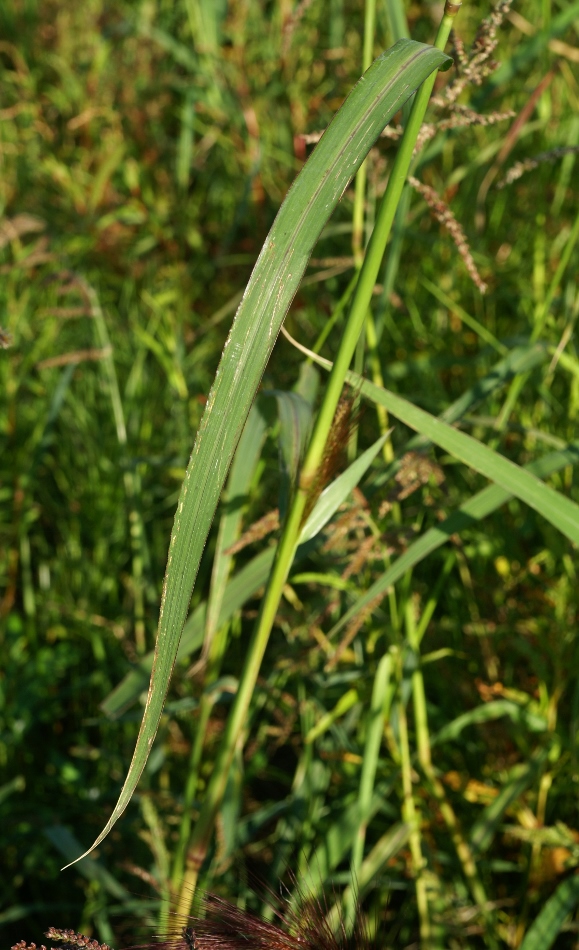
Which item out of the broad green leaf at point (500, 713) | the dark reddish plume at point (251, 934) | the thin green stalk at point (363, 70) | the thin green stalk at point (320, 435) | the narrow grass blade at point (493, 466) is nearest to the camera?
the dark reddish plume at point (251, 934)

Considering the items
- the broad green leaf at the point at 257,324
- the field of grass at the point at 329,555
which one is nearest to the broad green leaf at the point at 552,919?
the field of grass at the point at 329,555

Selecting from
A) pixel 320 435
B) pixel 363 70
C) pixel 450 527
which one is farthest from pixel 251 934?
pixel 363 70

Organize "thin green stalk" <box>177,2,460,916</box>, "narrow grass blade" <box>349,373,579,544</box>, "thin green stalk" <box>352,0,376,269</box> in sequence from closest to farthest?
"thin green stalk" <box>177,2,460,916</box> < "narrow grass blade" <box>349,373,579,544</box> < "thin green stalk" <box>352,0,376,269</box>

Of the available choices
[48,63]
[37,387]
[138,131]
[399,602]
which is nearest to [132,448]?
[37,387]

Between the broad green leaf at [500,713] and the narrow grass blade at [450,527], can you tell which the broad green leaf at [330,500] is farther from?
the broad green leaf at [500,713]

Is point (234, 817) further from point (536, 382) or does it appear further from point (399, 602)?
point (536, 382)

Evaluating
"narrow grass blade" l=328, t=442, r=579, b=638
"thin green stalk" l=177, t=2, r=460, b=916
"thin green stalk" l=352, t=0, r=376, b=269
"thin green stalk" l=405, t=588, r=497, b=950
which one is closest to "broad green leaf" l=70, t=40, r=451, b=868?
"thin green stalk" l=177, t=2, r=460, b=916

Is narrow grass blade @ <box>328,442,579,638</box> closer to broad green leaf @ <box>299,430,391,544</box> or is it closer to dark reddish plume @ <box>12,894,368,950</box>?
broad green leaf @ <box>299,430,391,544</box>
